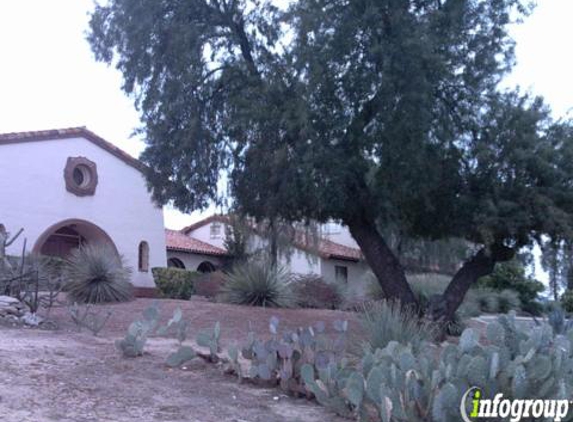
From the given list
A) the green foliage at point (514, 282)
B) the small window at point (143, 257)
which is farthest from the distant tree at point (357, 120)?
the green foliage at point (514, 282)

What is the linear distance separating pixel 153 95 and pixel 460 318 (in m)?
9.54

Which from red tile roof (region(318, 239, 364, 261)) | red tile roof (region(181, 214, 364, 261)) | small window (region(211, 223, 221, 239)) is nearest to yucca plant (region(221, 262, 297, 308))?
red tile roof (region(181, 214, 364, 261))

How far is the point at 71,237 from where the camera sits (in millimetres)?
29141

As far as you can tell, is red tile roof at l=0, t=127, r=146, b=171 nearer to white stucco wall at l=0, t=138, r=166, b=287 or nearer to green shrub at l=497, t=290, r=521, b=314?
white stucco wall at l=0, t=138, r=166, b=287

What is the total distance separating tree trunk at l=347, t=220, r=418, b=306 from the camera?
16891 mm

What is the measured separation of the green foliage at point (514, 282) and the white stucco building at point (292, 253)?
20.9 ft

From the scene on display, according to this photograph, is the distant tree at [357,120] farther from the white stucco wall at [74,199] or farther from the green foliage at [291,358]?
the white stucco wall at [74,199]

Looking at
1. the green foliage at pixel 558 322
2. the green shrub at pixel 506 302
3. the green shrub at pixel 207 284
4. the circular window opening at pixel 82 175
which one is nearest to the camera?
the green foliage at pixel 558 322

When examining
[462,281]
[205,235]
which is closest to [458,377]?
[462,281]

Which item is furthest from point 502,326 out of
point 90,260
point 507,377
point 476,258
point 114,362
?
point 90,260

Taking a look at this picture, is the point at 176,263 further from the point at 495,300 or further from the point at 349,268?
the point at 495,300

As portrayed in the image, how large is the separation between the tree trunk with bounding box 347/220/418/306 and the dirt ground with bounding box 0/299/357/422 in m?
5.83

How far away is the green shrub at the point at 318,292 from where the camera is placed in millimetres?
23094

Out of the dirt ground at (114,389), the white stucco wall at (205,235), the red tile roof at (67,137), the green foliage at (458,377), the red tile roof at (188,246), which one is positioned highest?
the red tile roof at (67,137)
